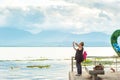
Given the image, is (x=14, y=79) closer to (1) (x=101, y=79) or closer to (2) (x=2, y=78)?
(2) (x=2, y=78)

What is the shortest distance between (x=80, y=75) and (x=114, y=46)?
321 cm

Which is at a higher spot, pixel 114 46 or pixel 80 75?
pixel 114 46

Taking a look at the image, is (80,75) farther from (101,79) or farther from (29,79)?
(29,79)

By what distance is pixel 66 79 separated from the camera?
4575cm

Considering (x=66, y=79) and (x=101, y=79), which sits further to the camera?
(x=66, y=79)

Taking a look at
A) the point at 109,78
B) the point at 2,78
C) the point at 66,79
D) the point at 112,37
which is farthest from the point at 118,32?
the point at 2,78

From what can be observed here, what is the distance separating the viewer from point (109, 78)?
80.6 feet

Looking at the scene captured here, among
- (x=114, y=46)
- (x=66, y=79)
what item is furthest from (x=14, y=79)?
(x=114, y=46)

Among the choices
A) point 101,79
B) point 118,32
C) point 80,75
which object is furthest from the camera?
point 118,32

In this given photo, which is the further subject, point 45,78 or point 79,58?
point 45,78

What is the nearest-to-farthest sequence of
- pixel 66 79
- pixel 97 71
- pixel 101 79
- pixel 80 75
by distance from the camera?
pixel 97 71 → pixel 101 79 → pixel 80 75 → pixel 66 79

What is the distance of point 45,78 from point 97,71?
2571 cm

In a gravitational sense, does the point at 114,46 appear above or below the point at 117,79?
above

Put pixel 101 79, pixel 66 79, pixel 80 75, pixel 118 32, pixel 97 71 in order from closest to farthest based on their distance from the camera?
pixel 97 71 < pixel 101 79 < pixel 80 75 < pixel 118 32 < pixel 66 79
